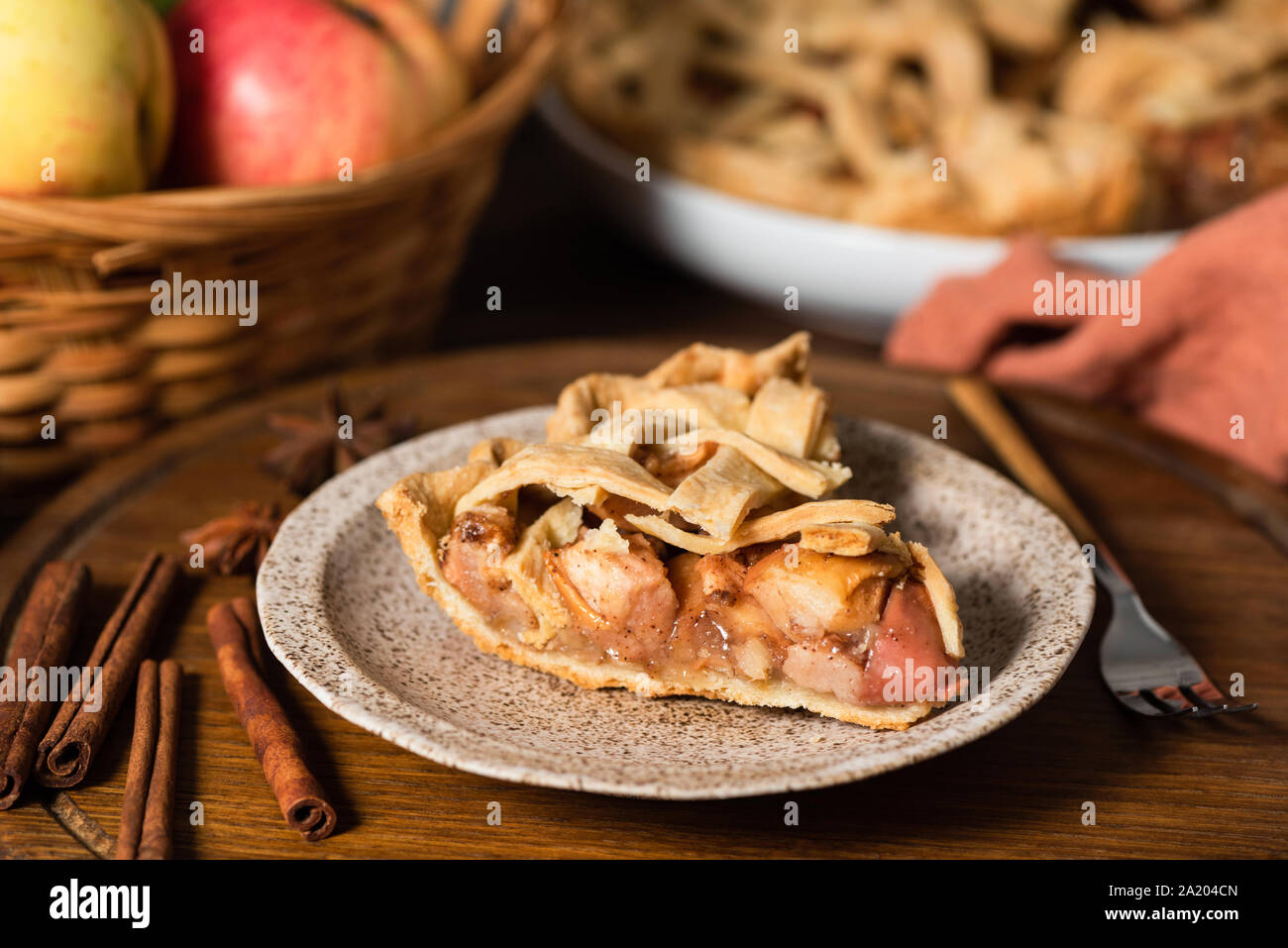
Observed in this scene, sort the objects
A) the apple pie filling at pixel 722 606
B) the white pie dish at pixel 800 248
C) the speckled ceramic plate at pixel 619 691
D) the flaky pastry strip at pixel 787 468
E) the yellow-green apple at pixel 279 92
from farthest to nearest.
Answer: the white pie dish at pixel 800 248 → the yellow-green apple at pixel 279 92 → the flaky pastry strip at pixel 787 468 → the apple pie filling at pixel 722 606 → the speckled ceramic plate at pixel 619 691

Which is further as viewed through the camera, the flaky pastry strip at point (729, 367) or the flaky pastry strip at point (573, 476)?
the flaky pastry strip at point (729, 367)

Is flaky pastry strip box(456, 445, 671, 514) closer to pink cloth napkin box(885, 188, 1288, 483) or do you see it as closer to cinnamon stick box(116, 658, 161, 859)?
cinnamon stick box(116, 658, 161, 859)

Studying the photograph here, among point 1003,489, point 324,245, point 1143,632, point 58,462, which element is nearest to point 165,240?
point 324,245

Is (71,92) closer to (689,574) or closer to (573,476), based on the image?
(573,476)

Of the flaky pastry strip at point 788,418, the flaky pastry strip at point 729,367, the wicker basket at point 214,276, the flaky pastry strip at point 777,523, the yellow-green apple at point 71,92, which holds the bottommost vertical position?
the flaky pastry strip at point 777,523

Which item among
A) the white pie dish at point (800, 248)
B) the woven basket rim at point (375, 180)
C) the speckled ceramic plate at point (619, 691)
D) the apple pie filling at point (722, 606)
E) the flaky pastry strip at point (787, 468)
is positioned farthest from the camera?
the white pie dish at point (800, 248)

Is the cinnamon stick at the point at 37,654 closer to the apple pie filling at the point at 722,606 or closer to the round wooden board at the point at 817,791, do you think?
the round wooden board at the point at 817,791

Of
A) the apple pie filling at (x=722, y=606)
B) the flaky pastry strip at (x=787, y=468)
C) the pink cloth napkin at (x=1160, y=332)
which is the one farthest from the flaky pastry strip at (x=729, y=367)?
the pink cloth napkin at (x=1160, y=332)

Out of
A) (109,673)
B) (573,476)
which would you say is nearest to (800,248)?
(573,476)
